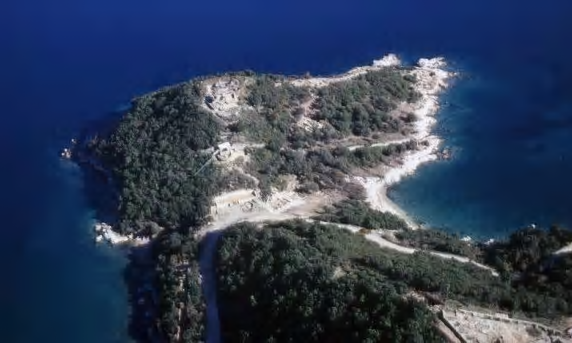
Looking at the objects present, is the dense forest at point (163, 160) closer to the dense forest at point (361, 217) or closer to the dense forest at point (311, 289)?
the dense forest at point (311, 289)

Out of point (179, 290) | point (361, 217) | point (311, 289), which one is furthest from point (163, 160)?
point (311, 289)

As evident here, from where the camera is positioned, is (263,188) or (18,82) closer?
(263,188)

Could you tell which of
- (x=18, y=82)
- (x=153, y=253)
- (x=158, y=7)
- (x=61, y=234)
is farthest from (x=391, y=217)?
(x=158, y=7)

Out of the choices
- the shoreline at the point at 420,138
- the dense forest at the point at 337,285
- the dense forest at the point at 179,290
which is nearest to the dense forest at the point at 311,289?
the dense forest at the point at 337,285

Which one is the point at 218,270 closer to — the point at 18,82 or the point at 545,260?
the point at 545,260

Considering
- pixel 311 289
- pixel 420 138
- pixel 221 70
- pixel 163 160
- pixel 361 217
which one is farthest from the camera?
pixel 221 70

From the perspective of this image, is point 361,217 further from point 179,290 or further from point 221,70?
point 221,70
